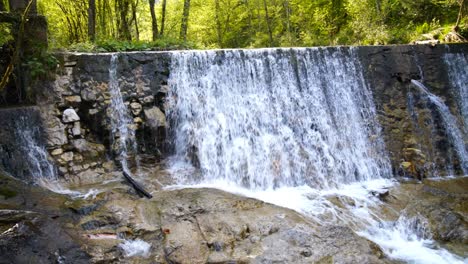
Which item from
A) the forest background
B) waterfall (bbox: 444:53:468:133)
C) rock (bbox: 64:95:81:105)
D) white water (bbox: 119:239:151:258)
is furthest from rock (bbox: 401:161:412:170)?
rock (bbox: 64:95:81:105)

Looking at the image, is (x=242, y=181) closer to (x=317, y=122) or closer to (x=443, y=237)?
(x=317, y=122)

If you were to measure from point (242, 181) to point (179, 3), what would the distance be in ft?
44.6

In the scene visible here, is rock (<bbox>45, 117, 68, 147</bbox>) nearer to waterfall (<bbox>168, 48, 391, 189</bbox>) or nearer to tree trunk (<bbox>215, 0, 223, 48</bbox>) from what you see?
waterfall (<bbox>168, 48, 391, 189</bbox>)

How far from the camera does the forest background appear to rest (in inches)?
459

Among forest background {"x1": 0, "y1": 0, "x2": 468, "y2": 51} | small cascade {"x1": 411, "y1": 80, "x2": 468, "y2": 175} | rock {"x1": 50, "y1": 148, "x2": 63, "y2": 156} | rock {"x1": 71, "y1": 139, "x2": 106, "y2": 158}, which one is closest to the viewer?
rock {"x1": 50, "y1": 148, "x2": 63, "y2": 156}

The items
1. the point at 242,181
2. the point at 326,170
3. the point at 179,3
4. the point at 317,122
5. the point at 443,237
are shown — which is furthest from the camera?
the point at 179,3

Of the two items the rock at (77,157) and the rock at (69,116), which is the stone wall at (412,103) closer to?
the rock at (77,157)

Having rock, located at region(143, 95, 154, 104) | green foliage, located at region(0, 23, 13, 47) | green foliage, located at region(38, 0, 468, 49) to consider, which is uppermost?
green foliage, located at region(38, 0, 468, 49)

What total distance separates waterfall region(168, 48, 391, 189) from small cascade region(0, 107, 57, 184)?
2.59 meters

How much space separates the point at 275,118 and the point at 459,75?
5.82 m

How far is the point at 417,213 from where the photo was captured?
256 inches

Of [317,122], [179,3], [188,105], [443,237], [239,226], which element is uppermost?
[179,3]

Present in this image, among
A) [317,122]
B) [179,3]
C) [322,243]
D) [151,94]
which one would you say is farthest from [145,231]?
[179,3]

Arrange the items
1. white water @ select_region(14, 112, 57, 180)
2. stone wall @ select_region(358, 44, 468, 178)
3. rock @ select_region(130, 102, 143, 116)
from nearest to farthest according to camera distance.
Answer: white water @ select_region(14, 112, 57, 180) < rock @ select_region(130, 102, 143, 116) < stone wall @ select_region(358, 44, 468, 178)
